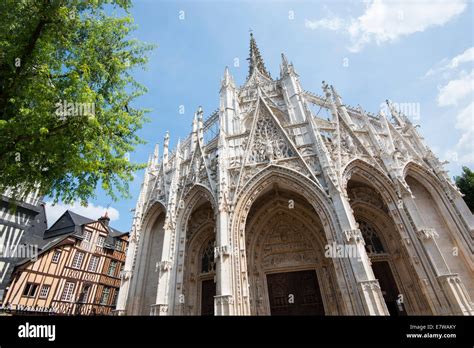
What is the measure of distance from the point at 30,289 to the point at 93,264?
5365mm

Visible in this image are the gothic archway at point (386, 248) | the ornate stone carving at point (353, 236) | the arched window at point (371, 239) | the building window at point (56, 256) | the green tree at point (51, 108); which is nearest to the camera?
the green tree at point (51, 108)

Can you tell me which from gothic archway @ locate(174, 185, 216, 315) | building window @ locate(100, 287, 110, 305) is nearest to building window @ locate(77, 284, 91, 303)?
building window @ locate(100, 287, 110, 305)

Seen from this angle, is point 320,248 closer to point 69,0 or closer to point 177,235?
point 177,235

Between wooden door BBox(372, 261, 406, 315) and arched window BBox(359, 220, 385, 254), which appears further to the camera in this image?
arched window BBox(359, 220, 385, 254)

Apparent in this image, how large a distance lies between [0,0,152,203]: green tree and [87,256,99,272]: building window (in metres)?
19.0

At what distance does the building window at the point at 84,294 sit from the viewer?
19.2 m

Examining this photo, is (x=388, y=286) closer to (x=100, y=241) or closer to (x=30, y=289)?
(x=30, y=289)

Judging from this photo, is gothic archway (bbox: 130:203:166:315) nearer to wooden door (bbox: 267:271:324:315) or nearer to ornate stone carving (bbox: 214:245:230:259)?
ornate stone carving (bbox: 214:245:230:259)

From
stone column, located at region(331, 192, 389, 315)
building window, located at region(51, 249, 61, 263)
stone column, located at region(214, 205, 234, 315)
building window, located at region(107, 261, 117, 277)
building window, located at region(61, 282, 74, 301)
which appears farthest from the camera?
building window, located at region(107, 261, 117, 277)

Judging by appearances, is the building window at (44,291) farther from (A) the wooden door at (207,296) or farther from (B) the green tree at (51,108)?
(B) the green tree at (51,108)

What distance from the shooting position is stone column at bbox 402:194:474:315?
7727 millimetres

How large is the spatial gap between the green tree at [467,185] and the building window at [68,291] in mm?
32275

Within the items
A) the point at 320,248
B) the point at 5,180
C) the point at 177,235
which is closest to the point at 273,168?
the point at 320,248

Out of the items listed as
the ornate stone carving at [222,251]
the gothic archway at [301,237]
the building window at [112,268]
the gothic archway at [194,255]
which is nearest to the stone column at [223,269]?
the ornate stone carving at [222,251]
